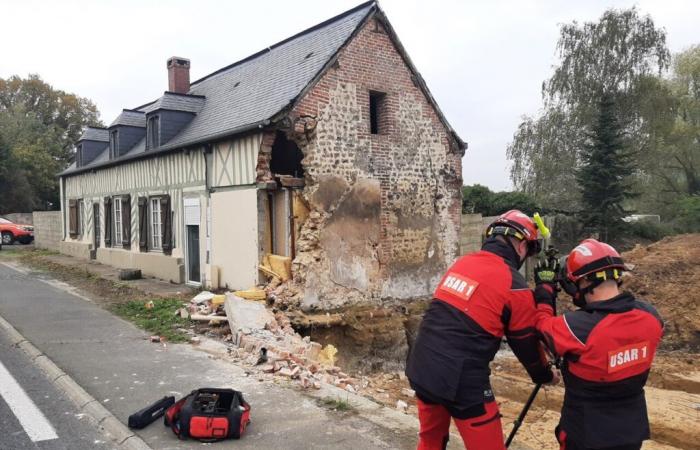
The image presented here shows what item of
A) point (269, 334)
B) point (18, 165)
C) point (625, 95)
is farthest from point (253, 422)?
point (18, 165)

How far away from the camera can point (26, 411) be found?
5.71 meters

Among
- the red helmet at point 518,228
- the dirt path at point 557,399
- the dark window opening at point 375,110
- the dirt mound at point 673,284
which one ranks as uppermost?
the dark window opening at point 375,110

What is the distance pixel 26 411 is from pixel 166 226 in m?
11.2

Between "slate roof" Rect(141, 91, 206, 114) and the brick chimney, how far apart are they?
3028mm

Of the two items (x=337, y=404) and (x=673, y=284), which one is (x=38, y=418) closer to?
(x=337, y=404)

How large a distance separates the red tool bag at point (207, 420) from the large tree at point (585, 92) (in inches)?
1060

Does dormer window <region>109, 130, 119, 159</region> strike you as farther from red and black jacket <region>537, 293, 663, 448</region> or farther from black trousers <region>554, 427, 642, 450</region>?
red and black jacket <region>537, 293, 663, 448</region>

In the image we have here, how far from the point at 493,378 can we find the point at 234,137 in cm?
788

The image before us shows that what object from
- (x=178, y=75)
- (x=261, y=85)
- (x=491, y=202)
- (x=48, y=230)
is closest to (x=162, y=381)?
(x=261, y=85)

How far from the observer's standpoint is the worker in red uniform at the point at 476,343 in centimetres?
324

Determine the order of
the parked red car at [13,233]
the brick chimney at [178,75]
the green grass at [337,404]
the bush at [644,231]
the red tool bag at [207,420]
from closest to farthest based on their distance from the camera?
the red tool bag at [207,420] < the green grass at [337,404] < the brick chimney at [178,75] < the bush at [644,231] < the parked red car at [13,233]

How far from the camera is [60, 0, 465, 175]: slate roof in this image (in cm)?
1296

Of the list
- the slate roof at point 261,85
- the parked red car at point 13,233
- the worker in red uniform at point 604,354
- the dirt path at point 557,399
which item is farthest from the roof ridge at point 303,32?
the parked red car at point 13,233

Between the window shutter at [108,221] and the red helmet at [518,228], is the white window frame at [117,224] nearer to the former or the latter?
the window shutter at [108,221]
